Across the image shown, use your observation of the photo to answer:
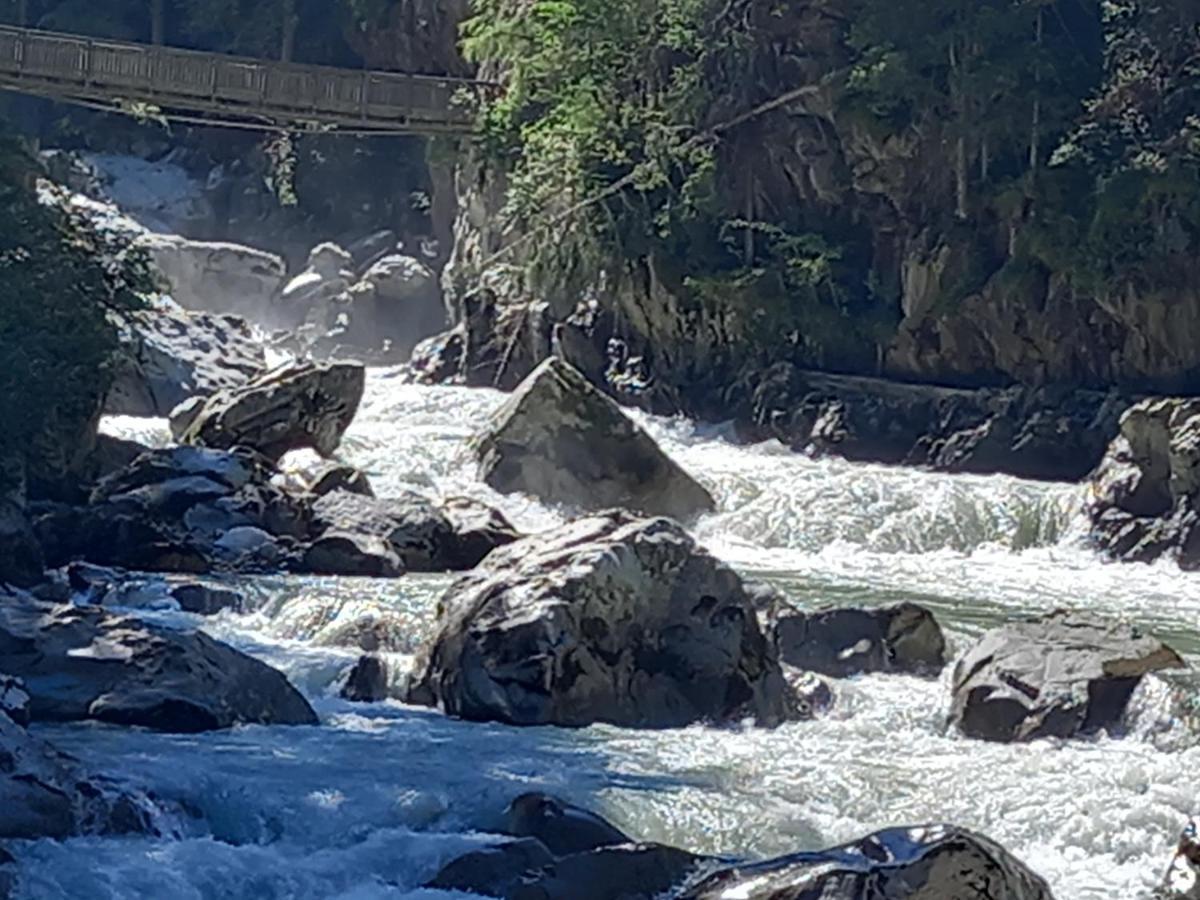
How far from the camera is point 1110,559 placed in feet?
A: 80.1

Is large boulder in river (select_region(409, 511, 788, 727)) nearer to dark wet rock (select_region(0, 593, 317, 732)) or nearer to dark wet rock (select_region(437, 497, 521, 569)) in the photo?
dark wet rock (select_region(0, 593, 317, 732))

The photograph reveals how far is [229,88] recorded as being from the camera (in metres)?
35.6

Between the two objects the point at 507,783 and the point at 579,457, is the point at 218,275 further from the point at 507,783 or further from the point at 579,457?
the point at 507,783

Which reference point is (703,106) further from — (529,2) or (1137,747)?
(1137,747)

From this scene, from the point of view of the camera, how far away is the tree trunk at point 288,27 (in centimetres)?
4800

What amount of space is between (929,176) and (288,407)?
357 inches

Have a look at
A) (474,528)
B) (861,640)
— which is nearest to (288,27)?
(474,528)

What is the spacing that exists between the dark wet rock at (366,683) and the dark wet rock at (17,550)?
4.29m

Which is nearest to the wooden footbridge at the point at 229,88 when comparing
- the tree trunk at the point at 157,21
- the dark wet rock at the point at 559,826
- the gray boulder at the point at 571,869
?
the tree trunk at the point at 157,21

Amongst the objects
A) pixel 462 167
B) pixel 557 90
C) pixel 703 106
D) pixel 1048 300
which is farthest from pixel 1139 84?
pixel 462 167

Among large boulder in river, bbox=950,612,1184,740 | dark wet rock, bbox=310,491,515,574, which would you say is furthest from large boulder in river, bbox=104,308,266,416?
large boulder in river, bbox=950,612,1184,740

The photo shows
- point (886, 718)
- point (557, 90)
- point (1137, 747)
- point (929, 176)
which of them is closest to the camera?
point (1137, 747)

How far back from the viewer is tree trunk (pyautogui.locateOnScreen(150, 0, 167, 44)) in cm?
5072

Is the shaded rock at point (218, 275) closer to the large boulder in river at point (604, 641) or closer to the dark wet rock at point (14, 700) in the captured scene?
the large boulder in river at point (604, 641)
